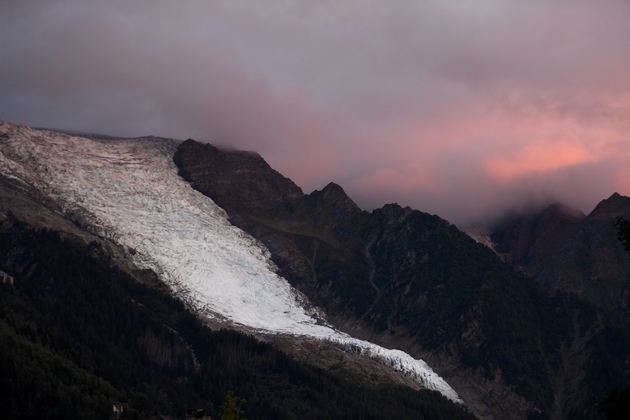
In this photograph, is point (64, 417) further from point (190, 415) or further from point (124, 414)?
point (190, 415)

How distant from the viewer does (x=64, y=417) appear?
642ft

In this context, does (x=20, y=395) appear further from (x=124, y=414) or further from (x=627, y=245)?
(x=627, y=245)

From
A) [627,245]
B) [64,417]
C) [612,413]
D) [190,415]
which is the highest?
[627,245]

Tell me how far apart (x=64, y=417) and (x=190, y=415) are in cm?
8936

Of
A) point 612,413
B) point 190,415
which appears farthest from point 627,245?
point 190,415

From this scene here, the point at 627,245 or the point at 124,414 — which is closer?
the point at 627,245

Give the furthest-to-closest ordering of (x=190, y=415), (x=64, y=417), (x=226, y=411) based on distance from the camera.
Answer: (x=64, y=417) → (x=190, y=415) → (x=226, y=411)

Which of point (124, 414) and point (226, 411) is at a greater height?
point (226, 411)

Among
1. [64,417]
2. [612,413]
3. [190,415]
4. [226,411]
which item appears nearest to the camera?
[612,413]

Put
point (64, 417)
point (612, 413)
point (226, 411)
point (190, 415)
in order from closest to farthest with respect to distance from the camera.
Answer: point (612, 413)
point (226, 411)
point (190, 415)
point (64, 417)

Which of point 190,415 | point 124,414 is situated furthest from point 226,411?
point 124,414

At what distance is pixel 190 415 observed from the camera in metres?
117

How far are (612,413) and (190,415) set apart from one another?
7163 centimetres

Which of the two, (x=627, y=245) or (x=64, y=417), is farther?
(x=64, y=417)
